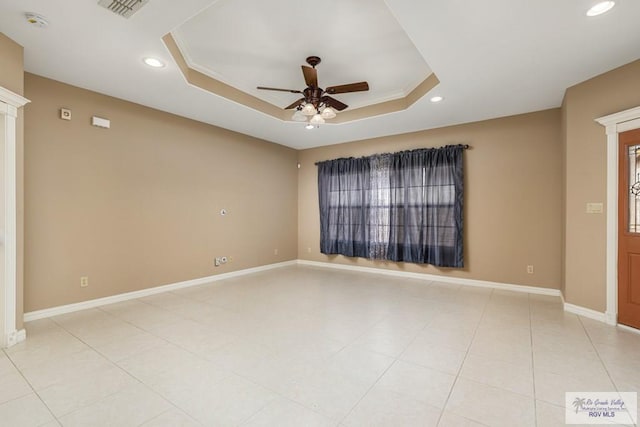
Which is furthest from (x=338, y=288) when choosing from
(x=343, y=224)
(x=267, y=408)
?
(x=267, y=408)

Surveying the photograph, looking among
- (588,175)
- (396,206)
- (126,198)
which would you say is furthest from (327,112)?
(588,175)

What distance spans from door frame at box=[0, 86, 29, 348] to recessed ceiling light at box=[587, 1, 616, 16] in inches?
191

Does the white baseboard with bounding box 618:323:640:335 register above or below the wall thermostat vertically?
below

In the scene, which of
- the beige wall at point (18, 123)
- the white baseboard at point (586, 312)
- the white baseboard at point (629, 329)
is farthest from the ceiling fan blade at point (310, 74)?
the white baseboard at point (629, 329)

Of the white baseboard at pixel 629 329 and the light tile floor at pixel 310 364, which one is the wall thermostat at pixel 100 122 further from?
the white baseboard at pixel 629 329

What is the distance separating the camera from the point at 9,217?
8.58 ft

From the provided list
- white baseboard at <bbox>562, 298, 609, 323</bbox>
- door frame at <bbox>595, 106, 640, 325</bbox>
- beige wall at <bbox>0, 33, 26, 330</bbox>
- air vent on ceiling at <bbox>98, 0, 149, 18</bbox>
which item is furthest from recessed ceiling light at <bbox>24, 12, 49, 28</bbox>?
white baseboard at <bbox>562, 298, 609, 323</bbox>

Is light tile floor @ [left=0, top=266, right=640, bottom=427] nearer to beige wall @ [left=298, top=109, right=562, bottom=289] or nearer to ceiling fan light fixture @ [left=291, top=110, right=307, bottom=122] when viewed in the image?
beige wall @ [left=298, top=109, right=562, bottom=289]

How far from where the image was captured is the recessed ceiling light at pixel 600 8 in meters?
2.16

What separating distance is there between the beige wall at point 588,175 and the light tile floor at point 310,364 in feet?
1.53

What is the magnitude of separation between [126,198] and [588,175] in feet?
19.2

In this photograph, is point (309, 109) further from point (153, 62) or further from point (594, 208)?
point (594, 208)

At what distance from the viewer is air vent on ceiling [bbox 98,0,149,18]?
216cm

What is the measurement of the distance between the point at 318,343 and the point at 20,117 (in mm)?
3518
